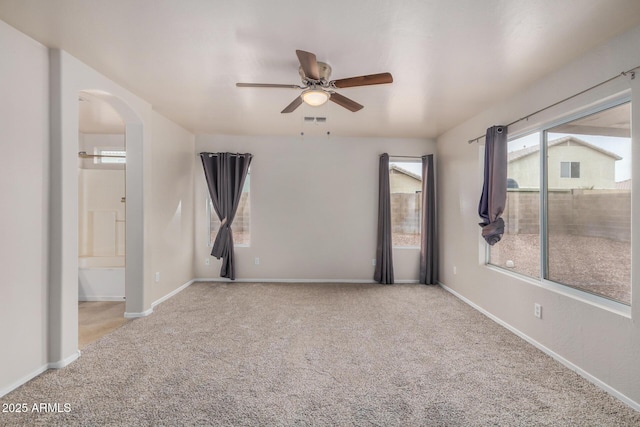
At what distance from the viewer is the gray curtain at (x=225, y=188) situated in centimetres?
455

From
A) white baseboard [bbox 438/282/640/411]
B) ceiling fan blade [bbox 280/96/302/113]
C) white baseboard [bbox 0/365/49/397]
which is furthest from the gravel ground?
white baseboard [bbox 0/365/49/397]

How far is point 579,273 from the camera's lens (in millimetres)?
2342

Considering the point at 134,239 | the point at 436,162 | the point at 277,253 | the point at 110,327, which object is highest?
the point at 436,162

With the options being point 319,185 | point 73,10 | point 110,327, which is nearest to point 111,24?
point 73,10

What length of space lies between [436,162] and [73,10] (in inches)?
182

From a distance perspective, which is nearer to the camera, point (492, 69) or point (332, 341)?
point (492, 69)

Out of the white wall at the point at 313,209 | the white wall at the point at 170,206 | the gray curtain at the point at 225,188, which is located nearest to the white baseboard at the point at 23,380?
the white wall at the point at 170,206

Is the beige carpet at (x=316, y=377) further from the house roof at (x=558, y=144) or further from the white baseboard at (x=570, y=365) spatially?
the house roof at (x=558, y=144)

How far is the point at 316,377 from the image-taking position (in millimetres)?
2098

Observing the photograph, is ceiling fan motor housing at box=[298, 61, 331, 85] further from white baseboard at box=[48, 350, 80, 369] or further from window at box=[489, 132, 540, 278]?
white baseboard at box=[48, 350, 80, 369]

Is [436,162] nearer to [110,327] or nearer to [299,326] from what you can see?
[299,326]

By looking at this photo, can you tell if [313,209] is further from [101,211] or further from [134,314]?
[101,211]

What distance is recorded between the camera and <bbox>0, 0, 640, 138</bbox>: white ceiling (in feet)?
5.54

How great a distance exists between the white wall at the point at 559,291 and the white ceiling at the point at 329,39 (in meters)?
0.15
